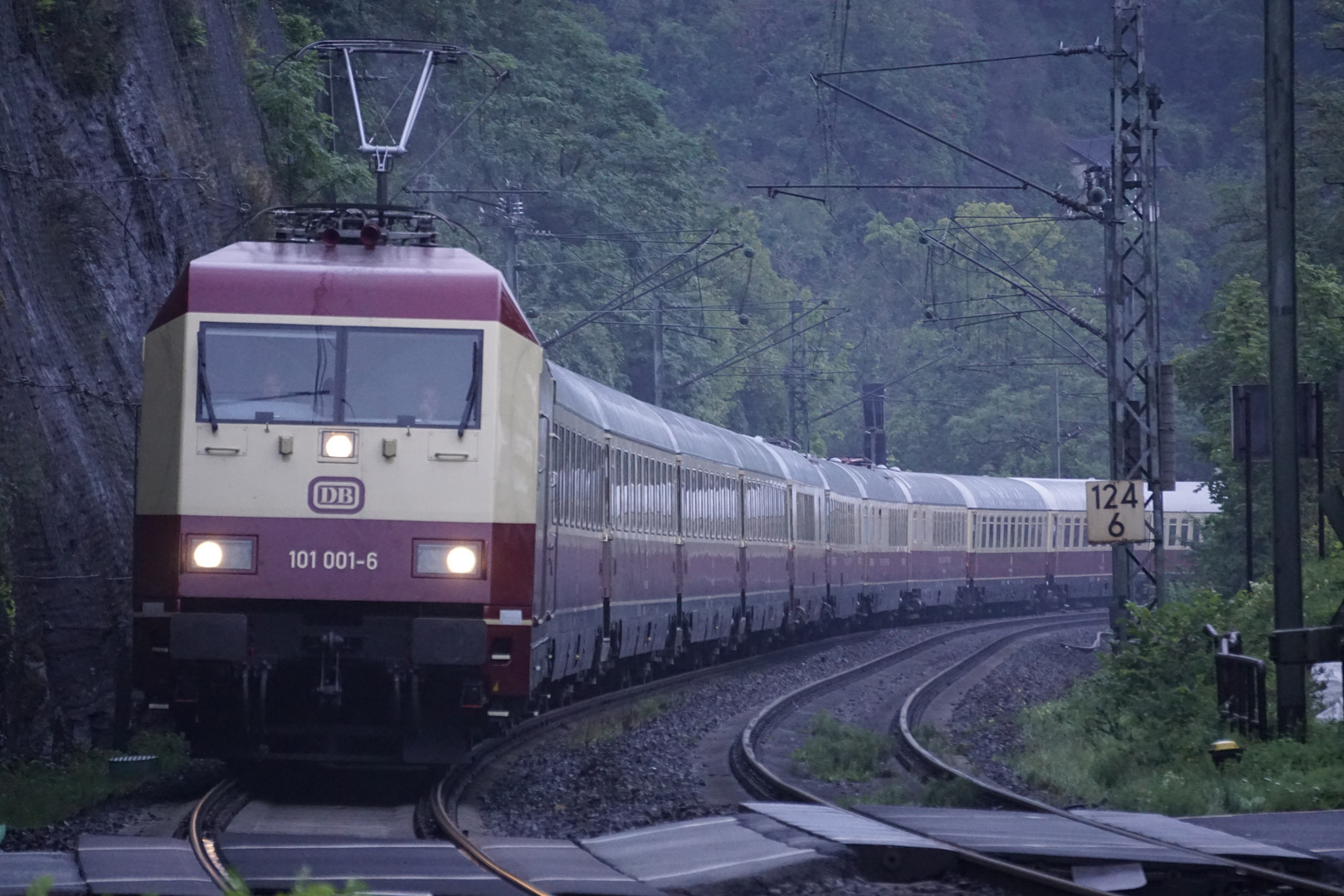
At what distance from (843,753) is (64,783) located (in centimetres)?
634

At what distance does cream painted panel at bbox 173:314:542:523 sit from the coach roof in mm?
66

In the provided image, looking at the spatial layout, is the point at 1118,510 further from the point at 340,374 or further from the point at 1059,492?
the point at 1059,492

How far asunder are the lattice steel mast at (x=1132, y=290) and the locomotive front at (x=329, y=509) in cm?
1198

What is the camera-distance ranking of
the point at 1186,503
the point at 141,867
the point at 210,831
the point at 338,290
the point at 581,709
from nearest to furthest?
the point at 141,867, the point at 210,831, the point at 338,290, the point at 581,709, the point at 1186,503

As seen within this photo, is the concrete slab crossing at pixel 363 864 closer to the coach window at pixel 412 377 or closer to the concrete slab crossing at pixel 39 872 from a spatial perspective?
the concrete slab crossing at pixel 39 872

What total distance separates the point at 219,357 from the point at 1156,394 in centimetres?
1364

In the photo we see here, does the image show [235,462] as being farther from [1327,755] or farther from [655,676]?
[655,676]

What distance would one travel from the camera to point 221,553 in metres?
11.1

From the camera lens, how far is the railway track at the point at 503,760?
8938 mm

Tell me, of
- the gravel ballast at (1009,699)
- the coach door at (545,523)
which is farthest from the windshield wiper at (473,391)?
the gravel ballast at (1009,699)

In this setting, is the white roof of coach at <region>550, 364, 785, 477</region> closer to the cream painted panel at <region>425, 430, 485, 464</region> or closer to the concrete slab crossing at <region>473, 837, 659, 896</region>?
the cream painted panel at <region>425, 430, 485, 464</region>

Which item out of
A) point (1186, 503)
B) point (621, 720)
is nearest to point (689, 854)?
point (621, 720)

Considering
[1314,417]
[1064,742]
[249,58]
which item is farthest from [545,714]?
[249,58]

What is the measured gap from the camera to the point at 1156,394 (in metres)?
22.1
